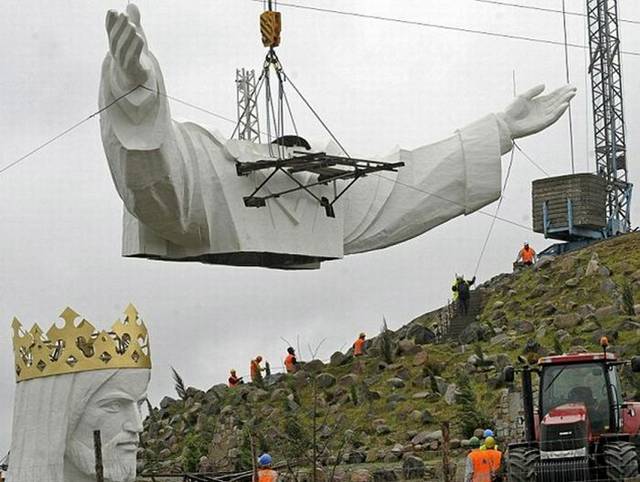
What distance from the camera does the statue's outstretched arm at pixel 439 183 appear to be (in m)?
22.7

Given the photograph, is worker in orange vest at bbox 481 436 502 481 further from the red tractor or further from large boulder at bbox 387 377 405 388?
large boulder at bbox 387 377 405 388

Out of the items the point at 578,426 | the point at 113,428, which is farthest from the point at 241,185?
the point at 113,428

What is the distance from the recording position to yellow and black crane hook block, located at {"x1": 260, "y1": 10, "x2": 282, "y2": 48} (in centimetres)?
2038

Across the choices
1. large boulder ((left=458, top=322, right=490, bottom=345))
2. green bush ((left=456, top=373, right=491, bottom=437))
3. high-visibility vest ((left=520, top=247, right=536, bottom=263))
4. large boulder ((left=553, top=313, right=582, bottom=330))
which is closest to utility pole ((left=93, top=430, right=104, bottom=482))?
green bush ((left=456, top=373, right=491, bottom=437))

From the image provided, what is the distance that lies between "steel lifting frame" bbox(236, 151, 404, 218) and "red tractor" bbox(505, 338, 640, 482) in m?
4.20

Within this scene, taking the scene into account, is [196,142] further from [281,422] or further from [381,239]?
[281,422]

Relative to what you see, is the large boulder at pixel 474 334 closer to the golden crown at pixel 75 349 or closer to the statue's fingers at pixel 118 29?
the statue's fingers at pixel 118 29

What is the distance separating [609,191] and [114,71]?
92.4ft

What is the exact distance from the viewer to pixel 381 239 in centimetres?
2275

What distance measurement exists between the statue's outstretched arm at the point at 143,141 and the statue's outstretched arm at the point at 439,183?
11.5 feet

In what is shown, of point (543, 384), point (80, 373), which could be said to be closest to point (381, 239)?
point (543, 384)

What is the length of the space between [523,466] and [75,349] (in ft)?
20.3

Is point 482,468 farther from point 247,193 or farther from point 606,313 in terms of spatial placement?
point 606,313

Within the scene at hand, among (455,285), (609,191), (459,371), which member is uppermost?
(609,191)
